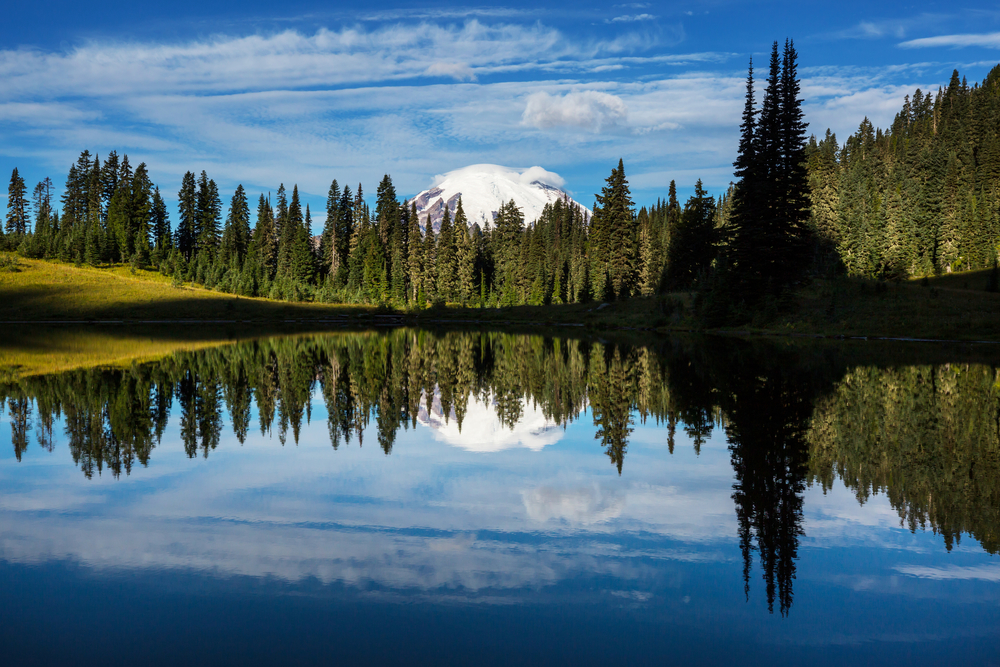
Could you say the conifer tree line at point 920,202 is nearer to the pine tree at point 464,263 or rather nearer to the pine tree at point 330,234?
the pine tree at point 464,263

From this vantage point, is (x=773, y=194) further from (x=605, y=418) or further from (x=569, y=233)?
(x=569, y=233)

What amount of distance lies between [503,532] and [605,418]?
8.91 meters

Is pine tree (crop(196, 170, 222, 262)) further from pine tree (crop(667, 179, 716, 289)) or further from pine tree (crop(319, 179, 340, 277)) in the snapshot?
pine tree (crop(667, 179, 716, 289))

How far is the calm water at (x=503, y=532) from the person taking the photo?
17.9ft

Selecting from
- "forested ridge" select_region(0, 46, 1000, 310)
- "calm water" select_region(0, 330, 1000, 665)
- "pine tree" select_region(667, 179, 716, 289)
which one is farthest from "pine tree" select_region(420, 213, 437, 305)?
"calm water" select_region(0, 330, 1000, 665)

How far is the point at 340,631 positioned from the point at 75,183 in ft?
476

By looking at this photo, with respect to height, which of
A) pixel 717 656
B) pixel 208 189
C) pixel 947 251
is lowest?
pixel 717 656

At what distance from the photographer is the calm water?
17.9 feet

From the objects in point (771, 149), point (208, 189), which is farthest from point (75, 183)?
point (771, 149)

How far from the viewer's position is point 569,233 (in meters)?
147

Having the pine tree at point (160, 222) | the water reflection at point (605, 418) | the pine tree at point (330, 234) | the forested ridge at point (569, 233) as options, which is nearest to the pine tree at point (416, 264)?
the forested ridge at point (569, 233)

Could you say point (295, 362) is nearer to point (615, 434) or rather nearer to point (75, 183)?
point (615, 434)

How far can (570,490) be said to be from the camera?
988 cm

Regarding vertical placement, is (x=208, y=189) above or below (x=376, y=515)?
above
